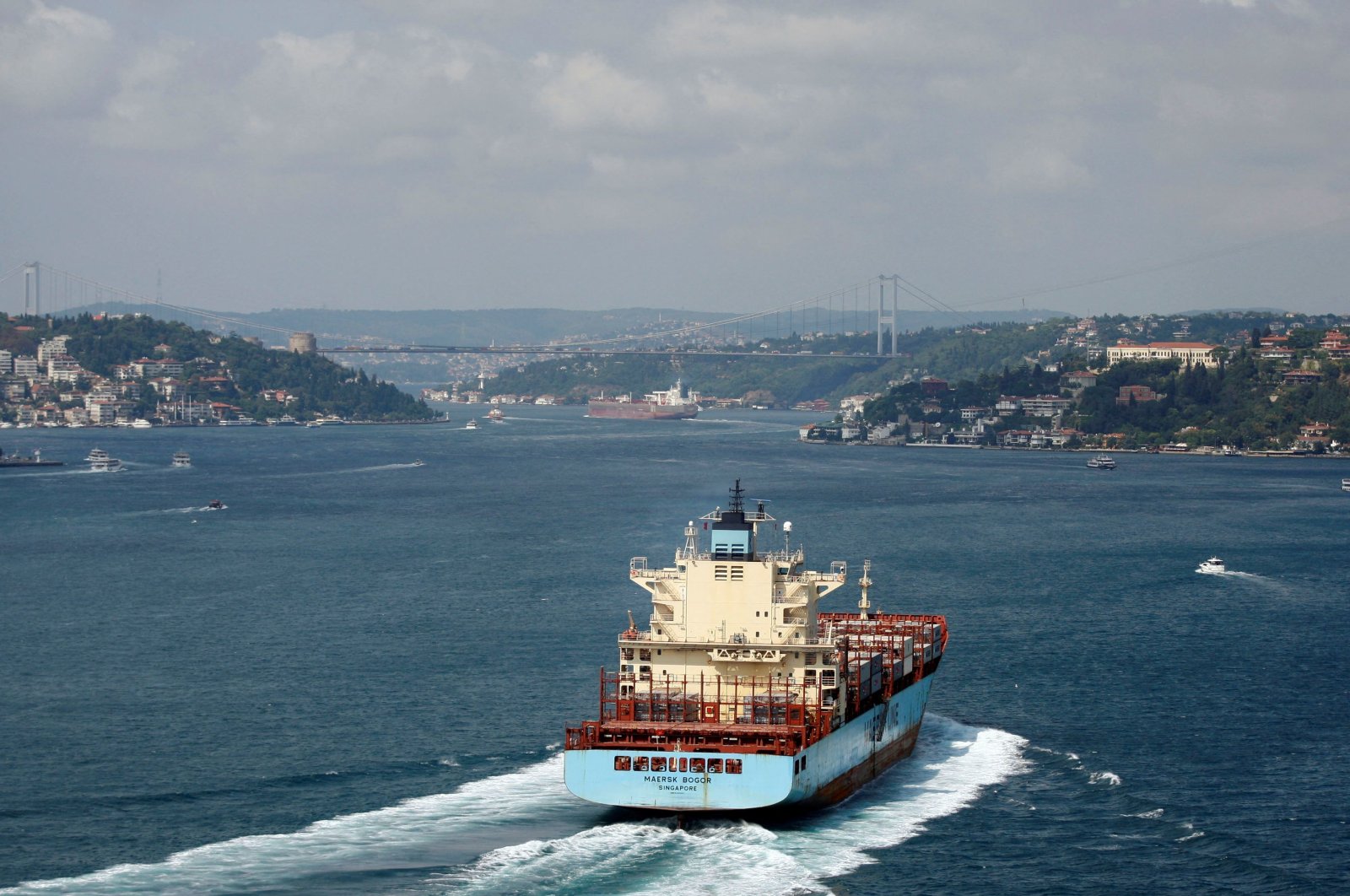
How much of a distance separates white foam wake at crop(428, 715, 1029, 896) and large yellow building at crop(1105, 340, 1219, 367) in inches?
5572

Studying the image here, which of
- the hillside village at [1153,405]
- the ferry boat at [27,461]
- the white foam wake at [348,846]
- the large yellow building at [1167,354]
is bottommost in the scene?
the white foam wake at [348,846]

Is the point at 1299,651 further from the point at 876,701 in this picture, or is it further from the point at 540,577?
the point at 540,577

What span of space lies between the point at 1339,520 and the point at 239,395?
13380 centimetres

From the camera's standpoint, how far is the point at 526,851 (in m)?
24.0

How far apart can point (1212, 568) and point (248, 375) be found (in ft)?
490

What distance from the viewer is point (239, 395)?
18362 cm

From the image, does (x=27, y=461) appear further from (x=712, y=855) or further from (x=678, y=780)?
(x=712, y=855)

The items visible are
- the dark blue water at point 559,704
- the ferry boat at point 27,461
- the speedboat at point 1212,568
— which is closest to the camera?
the dark blue water at point 559,704

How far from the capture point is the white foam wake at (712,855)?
22.8 metres

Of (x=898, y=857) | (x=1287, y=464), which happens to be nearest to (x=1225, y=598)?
(x=898, y=857)

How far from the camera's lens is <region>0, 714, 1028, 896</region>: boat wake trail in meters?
22.8

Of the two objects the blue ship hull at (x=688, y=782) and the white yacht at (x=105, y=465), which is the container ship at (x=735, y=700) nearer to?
the blue ship hull at (x=688, y=782)

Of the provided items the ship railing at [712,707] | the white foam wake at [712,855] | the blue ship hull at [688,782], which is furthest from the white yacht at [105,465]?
the blue ship hull at [688,782]

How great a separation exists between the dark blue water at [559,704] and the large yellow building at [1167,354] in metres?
91.3
